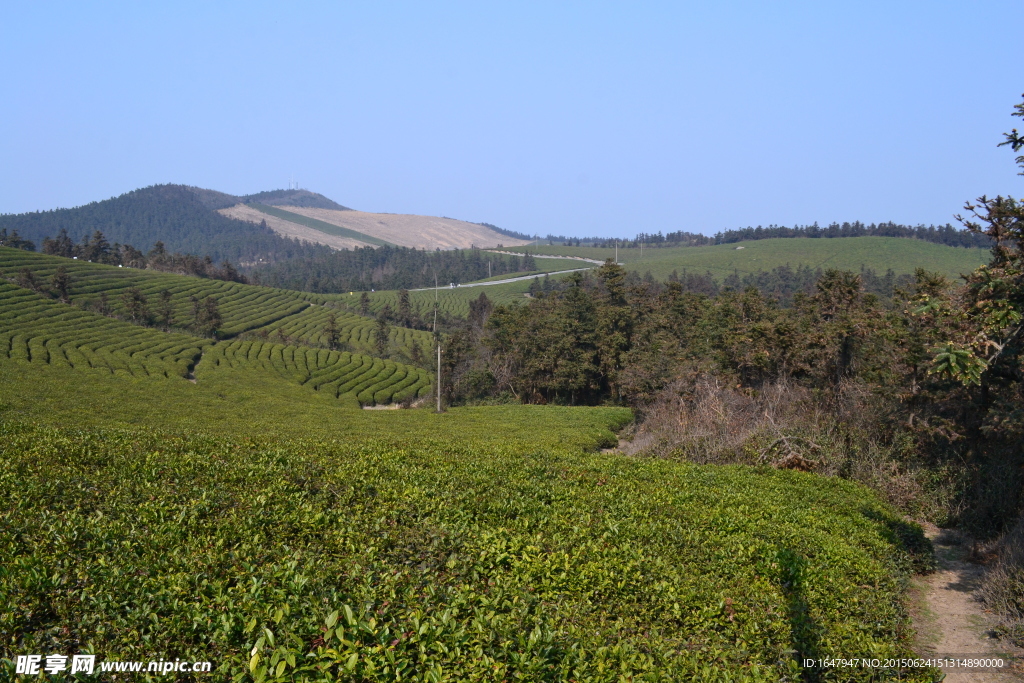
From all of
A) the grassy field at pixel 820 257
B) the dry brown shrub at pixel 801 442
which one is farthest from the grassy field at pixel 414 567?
the grassy field at pixel 820 257

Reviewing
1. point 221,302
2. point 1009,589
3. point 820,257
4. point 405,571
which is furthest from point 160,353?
point 820,257

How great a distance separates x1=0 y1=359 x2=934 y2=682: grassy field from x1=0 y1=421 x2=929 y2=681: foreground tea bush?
0.07ft

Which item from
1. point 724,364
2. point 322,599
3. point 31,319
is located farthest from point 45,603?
point 31,319

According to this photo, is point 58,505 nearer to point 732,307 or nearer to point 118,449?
point 118,449

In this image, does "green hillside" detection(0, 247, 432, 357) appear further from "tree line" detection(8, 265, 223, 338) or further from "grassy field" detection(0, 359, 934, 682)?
"grassy field" detection(0, 359, 934, 682)

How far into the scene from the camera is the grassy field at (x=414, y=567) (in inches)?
176

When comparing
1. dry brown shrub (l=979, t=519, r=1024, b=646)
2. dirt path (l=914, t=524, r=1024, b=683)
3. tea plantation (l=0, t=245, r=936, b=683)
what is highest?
tea plantation (l=0, t=245, r=936, b=683)

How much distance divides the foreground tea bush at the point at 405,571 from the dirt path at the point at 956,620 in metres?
0.50

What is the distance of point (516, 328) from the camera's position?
53.1 meters

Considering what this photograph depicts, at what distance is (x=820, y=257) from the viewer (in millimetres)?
131125

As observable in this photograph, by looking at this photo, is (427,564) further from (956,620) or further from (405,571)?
(956,620)

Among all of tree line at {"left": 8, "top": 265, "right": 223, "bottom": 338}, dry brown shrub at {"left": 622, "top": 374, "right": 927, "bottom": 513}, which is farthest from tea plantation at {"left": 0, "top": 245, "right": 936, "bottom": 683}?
tree line at {"left": 8, "top": 265, "right": 223, "bottom": 338}

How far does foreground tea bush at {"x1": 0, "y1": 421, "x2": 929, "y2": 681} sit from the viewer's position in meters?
4.46

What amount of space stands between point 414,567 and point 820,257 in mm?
142158
